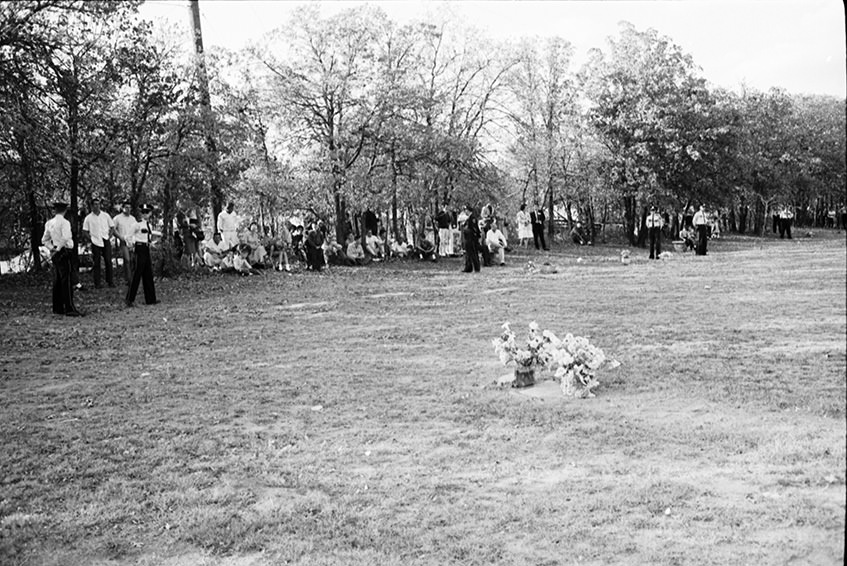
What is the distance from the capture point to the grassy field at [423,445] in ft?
10.3

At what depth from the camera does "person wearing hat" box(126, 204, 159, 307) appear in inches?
432

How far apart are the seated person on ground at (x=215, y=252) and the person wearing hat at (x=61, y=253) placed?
19.6 feet

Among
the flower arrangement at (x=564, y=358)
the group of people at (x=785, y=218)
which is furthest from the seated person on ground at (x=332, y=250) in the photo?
the group of people at (x=785, y=218)

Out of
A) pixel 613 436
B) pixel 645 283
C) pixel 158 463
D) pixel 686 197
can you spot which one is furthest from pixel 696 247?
pixel 158 463

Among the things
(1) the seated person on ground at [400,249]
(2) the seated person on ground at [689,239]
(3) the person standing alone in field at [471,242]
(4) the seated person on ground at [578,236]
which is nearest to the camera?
(3) the person standing alone in field at [471,242]

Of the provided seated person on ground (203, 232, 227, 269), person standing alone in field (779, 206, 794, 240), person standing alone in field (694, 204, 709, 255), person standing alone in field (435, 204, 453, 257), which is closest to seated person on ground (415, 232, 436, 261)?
person standing alone in field (435, 204, 453, 257)

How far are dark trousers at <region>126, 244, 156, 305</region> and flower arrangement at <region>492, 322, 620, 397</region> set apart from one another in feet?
23.3

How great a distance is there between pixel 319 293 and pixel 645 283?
5.98 metres

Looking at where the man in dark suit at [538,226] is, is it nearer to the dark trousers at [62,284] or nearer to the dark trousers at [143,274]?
the dark trousers at [143,274]

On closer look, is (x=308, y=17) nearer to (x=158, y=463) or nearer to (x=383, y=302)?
(x=383, y=302)

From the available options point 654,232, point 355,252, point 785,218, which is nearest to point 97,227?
point 355,252

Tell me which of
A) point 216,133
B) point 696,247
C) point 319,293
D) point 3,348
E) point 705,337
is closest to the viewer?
point 705,337

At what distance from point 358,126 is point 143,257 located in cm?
880

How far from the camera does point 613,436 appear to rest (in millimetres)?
4543
